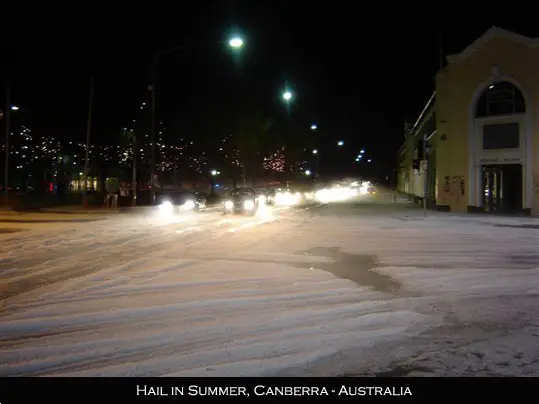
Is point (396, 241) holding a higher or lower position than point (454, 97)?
lower

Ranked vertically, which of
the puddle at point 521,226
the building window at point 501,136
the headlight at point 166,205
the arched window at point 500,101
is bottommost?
the puddle at point 521,226

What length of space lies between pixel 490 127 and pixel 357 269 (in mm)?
25687

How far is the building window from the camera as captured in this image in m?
33.9

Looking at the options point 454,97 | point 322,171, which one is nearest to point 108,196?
point 454,97

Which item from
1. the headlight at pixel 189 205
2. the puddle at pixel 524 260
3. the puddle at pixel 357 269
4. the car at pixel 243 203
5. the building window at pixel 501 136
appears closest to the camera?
the puddle at pixel 357 269

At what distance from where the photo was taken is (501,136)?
34.5 meters

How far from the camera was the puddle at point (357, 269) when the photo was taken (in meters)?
10.6

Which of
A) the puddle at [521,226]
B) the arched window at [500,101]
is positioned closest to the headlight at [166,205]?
the arched window at [500,101]

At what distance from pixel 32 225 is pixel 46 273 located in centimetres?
1452

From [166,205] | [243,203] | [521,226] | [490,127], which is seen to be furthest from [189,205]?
[521,226]

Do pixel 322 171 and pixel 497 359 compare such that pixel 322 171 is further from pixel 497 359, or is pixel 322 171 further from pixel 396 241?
pixel 497 359

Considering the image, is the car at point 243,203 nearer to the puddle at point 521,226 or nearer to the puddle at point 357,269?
the puddle at point 521,226
